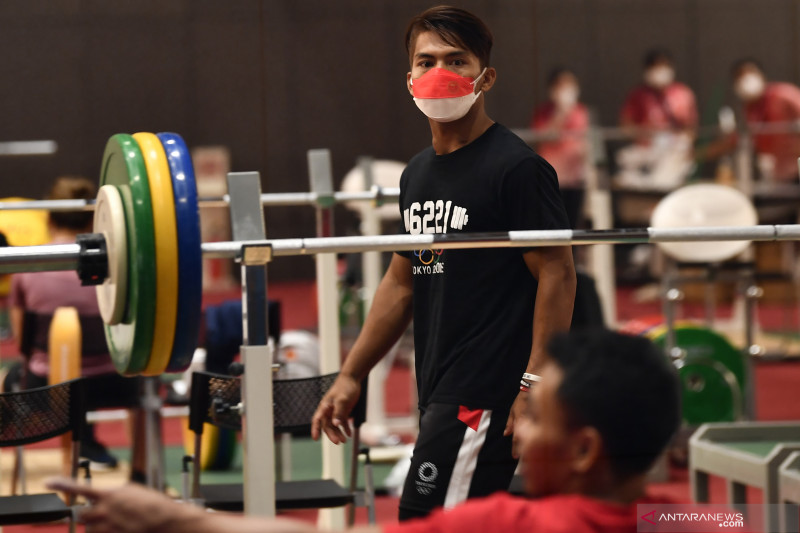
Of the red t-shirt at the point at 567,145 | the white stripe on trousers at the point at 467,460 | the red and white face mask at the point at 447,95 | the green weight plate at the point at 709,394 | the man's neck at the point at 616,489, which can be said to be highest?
the red t-shirt at the point at 567,145

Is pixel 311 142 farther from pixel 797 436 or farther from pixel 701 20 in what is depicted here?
pixel 797 436

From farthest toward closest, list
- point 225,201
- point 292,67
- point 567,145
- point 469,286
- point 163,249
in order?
point 567,145
point 292,67
point 225,201
point 469,286
point 163,249

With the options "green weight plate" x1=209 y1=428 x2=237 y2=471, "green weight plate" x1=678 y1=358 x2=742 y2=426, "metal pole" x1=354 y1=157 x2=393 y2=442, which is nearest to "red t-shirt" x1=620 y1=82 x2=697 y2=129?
"metal pole" x1=354 y1=157 x2=393 y2=442

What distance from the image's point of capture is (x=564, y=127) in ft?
28.9

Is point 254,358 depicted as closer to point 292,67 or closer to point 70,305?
point 70,305

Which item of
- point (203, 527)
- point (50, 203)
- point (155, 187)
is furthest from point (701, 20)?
point (203, 527)

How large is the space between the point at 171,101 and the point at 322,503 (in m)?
5.44

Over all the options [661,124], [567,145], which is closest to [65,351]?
[567,145]

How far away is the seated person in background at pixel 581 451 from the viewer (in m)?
1.26

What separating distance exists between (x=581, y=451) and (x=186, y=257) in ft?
2.58

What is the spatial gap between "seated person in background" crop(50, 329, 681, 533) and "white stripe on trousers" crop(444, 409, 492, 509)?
833 millimetres

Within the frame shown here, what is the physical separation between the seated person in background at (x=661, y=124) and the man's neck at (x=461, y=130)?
21.5ft

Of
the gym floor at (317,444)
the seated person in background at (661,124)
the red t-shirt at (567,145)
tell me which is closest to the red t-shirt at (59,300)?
the gym floor at (317,444)

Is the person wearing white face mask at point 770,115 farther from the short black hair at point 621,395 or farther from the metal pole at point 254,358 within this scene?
the short black hair at point 621,395
